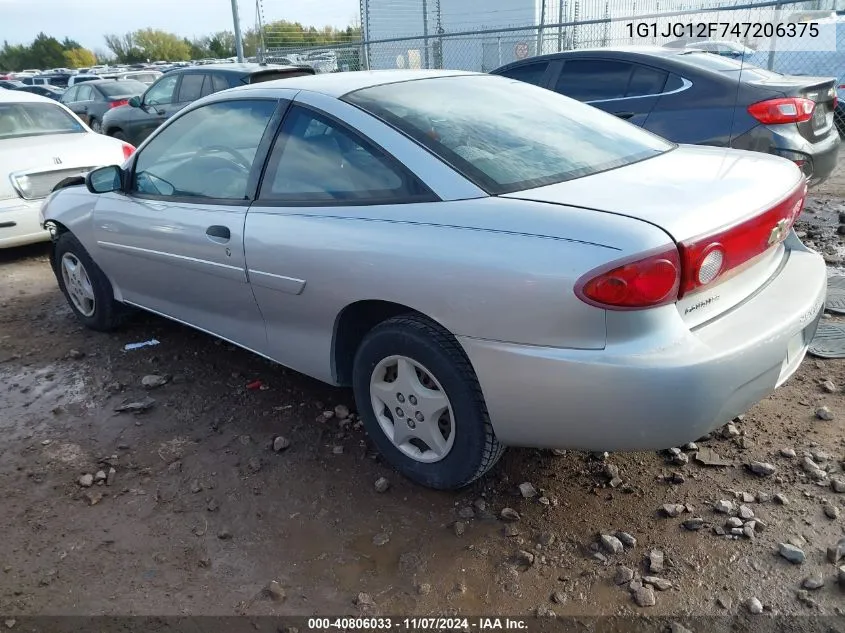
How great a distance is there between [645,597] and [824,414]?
1.50 m

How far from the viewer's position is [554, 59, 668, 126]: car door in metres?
6.13

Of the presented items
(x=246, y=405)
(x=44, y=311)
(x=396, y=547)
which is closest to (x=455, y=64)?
(x=44, y=311)

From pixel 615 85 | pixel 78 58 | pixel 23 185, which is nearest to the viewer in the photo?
A: pixel 23 185

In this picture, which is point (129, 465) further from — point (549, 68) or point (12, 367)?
point (549, 68)

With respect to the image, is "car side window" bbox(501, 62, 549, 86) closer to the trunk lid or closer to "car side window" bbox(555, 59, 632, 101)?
"car side window" bbox(555, 59, 632, 101)

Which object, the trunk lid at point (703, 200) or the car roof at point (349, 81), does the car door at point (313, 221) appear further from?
the trunk lid at point (703, 200)

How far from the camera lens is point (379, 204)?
2715mm

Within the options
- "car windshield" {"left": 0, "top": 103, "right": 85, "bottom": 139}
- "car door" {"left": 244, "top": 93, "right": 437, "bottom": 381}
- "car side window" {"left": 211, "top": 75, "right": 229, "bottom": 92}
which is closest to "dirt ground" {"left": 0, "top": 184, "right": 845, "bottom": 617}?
"car door" {"left": 244, "top": 93, "right": 437, "bottom": 381}

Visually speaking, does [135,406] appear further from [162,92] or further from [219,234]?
[162,92]

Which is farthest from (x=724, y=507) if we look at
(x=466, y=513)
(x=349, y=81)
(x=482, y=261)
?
(x=349, y=81)

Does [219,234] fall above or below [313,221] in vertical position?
below

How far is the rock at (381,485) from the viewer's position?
2910mm

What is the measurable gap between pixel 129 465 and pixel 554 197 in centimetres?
221

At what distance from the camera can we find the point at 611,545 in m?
2.49
